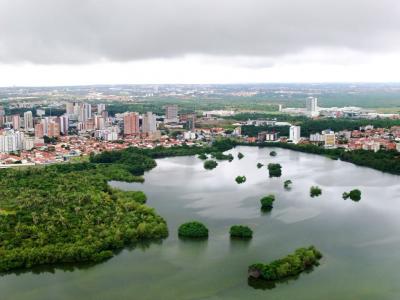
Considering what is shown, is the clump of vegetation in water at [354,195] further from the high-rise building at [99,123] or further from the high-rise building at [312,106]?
the high-rise building at [312,106]

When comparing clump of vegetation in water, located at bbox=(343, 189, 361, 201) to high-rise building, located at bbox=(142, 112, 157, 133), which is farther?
high-rise building, located at bbox=(142, 112, 157, 133)

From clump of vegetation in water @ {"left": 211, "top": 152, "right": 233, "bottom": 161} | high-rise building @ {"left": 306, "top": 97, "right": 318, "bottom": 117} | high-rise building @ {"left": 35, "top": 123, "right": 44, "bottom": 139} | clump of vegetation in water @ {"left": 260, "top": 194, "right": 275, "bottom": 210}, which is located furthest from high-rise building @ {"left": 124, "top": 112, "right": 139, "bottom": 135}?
clump of vegetation in water @ {"left": 260, "top": 194, "right": 275, "bottom": 210}

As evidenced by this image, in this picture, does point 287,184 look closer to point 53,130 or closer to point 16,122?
point 53,130

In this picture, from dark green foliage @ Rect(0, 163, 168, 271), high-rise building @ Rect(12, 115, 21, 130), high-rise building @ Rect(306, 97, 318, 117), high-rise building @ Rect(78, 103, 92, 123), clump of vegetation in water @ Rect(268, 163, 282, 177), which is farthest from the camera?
high-rise building @ Rect(306, 97, 318, 117)

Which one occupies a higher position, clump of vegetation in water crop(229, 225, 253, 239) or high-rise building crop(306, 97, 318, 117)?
high-rise building crop(306, 97, 318, 117)

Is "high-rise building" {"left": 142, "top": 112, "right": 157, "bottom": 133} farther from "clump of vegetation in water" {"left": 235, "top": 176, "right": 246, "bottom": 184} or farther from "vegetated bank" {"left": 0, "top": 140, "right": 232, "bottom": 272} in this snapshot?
"clump of vegetation in water" {"left": 235, "top": 176, "right": 246, "bottom": 184}

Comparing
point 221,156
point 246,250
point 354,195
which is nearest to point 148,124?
point 221,156
